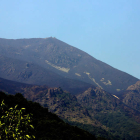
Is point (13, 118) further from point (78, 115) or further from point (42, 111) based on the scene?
point (78, 115)

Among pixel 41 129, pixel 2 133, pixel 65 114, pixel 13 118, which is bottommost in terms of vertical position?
pixel 65 114

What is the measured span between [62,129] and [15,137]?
166ft

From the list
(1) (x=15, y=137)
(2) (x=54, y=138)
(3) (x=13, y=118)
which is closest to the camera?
(1) (x=15, y=137)

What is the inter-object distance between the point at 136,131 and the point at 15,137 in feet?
625

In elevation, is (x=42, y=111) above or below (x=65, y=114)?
above

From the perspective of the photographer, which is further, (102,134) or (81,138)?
(102,134)

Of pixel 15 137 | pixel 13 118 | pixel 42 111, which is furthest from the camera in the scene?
pixel 42 111

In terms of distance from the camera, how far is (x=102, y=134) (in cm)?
14538

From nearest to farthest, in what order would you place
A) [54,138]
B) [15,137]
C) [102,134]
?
[15,137] → [54,138] → [102,134]

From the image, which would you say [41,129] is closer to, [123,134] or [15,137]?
[15,137]

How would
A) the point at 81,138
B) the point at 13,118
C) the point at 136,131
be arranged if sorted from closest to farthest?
the point at 13,118, the point at 81,138, the point at 136,131

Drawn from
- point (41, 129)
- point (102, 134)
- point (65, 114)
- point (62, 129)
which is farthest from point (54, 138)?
point (65, 114)

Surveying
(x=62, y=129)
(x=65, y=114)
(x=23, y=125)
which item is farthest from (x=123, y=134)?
(x=23, y=125)

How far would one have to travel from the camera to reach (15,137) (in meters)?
21.0
